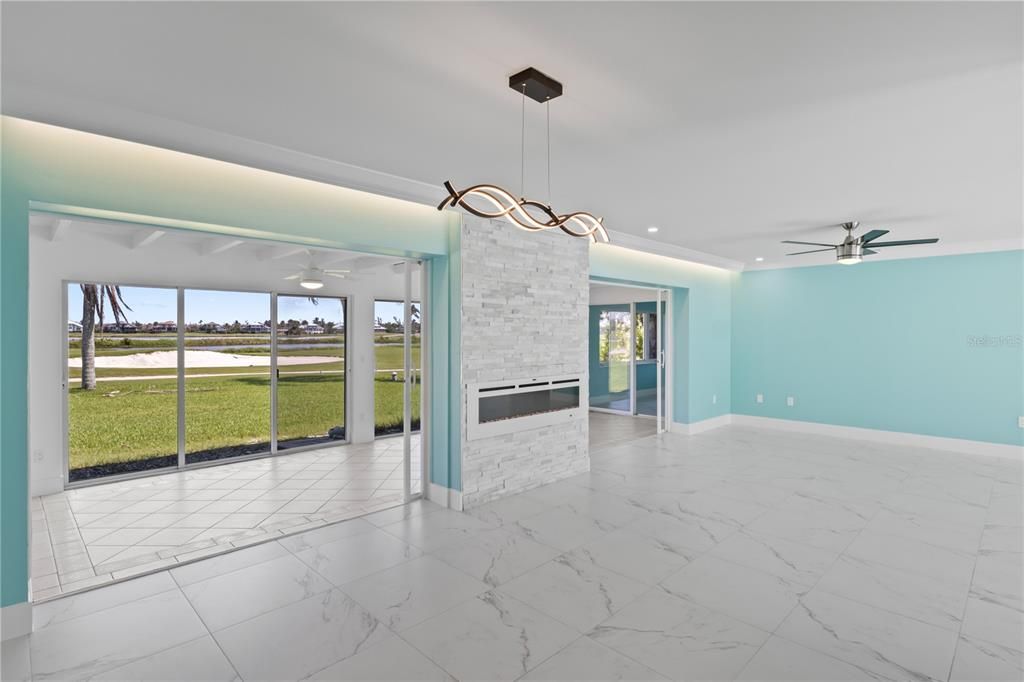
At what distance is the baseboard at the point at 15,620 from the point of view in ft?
8.06

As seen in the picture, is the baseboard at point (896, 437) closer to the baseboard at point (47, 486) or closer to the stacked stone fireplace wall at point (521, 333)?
the stacked stone fireplace wall at point (521, 333)

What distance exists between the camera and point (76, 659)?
2297mm

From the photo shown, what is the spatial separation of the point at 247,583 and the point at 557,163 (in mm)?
3243

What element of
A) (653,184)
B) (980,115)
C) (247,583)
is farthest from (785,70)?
(247,583)

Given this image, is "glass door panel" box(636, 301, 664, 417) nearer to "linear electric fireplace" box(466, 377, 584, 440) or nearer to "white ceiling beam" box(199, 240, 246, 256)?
"linear electric fireplace" box(466, 377, 584, 440)

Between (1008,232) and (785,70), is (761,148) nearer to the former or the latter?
(785,70)

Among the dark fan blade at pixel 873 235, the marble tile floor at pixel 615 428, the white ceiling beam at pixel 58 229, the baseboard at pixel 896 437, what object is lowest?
the marble tile floor at pixel 615 428

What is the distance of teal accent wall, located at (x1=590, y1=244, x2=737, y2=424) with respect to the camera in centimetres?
659

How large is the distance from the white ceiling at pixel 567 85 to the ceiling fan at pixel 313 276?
2.84 meters

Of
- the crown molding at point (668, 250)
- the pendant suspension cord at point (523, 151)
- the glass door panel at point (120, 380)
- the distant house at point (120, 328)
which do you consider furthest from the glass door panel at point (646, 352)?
the distant house at point (120, 328)

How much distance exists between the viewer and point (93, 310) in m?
5.77

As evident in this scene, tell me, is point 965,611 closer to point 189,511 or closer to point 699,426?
point 699,426

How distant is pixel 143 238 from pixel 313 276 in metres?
1.70

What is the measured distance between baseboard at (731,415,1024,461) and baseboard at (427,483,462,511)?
5.69 metres
